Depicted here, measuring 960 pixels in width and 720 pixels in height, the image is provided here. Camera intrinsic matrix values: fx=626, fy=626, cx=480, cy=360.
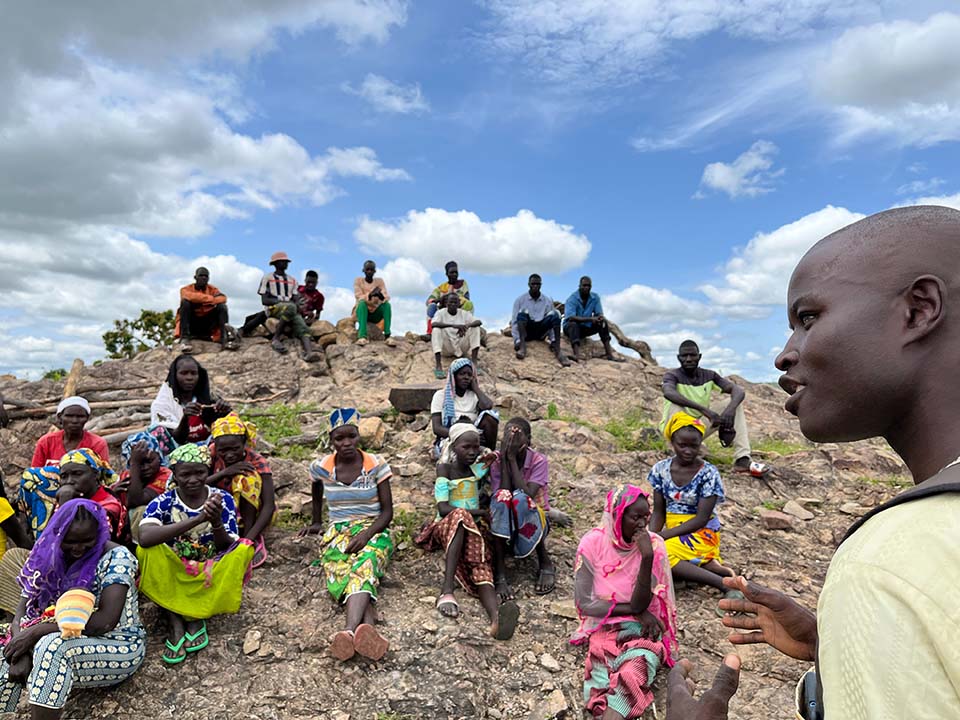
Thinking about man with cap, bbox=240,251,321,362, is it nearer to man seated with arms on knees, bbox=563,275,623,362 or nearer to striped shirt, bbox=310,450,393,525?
man seated with arms on knees, bbox=563,275,623,362

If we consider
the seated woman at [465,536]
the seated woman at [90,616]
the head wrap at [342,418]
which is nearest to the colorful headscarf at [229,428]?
the head wrap at [342,418]

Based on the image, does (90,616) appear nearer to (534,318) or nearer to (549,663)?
(549,663)

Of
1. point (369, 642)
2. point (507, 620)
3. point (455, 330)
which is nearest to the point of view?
point (369, 642)

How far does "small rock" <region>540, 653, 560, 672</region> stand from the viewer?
3.77m

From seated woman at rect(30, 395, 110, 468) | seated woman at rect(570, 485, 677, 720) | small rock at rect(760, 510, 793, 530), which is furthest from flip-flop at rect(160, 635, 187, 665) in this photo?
small rock at rect(760, 510, 793, 530)

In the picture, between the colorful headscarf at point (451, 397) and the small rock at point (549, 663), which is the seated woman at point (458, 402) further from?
the small rock at point (549, 663)

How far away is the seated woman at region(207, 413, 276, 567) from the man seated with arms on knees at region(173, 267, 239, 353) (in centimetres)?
622

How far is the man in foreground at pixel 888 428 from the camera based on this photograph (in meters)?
0.59

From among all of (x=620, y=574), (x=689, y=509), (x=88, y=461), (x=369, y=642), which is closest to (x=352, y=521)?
(x=369, y=642)

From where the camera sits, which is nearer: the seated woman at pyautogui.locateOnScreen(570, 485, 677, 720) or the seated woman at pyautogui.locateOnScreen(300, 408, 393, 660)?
the seated woman at pyautogui.locateOnScreen(570, 485, 677, 720)

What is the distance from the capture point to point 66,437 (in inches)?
207

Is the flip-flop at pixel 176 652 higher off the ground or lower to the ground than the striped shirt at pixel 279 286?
lower

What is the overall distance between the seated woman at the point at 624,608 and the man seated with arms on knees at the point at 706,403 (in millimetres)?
3407

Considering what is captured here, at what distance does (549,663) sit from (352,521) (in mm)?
1746
